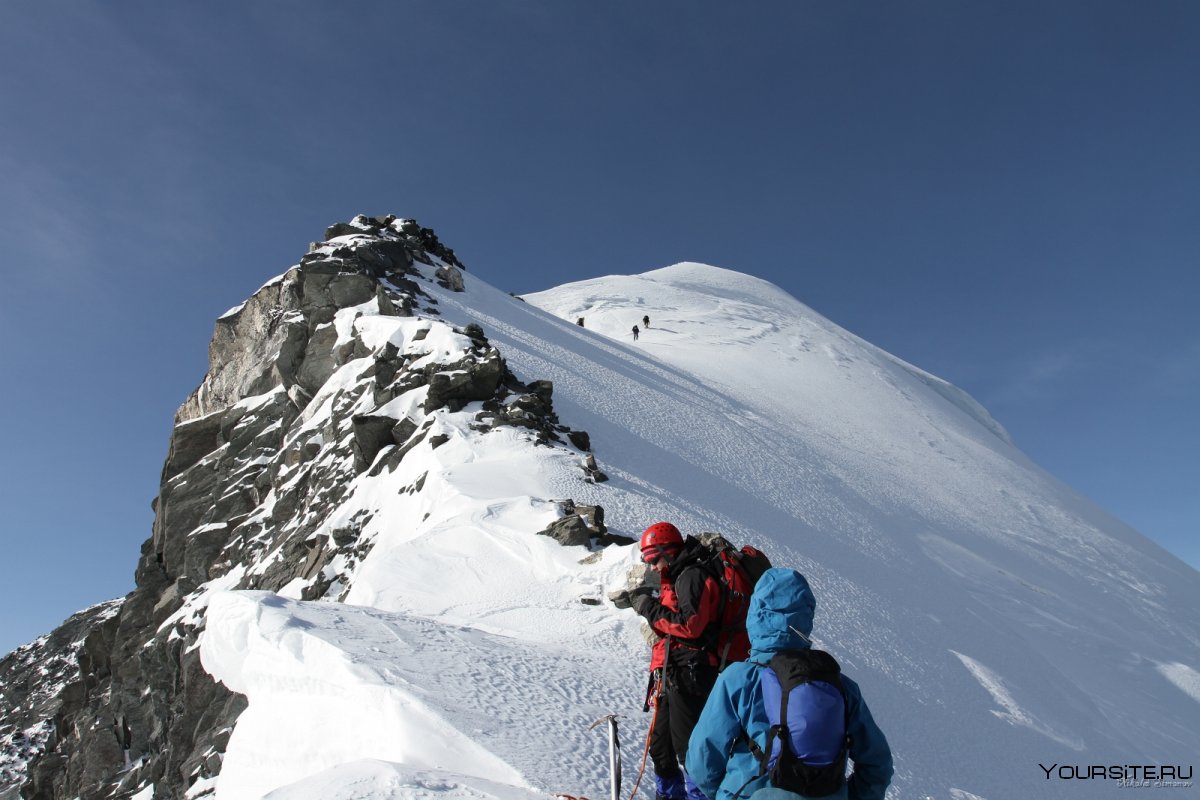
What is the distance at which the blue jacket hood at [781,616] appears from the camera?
3068 millimetres

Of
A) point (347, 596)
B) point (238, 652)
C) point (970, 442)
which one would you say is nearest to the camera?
point (238, 652)

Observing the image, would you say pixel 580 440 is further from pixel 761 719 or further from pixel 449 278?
pixel 449 278

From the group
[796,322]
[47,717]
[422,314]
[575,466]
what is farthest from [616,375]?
[47,717]

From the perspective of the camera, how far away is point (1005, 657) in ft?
37.7

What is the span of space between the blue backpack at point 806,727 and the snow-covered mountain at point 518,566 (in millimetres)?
2190

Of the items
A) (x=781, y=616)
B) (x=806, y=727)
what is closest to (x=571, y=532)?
(x=781, y=616)

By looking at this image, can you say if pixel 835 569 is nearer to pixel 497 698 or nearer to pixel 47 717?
pixel 497 698

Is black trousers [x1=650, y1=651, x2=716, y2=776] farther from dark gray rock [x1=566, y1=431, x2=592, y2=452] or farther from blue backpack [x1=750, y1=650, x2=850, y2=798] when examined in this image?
dark gray rock [x1=566, y1=431, x2=592, y2=452]

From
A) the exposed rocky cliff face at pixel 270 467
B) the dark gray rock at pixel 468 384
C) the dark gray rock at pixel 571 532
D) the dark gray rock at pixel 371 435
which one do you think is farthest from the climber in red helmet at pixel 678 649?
the dark gray rock at pixel 371 435

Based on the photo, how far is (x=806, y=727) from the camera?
2.85m

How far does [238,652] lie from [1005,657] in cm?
1087

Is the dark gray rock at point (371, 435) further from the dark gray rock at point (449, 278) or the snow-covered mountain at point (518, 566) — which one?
the dark gray rock at point (449, 278)

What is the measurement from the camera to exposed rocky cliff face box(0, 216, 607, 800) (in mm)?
14594

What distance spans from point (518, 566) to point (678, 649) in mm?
5976
